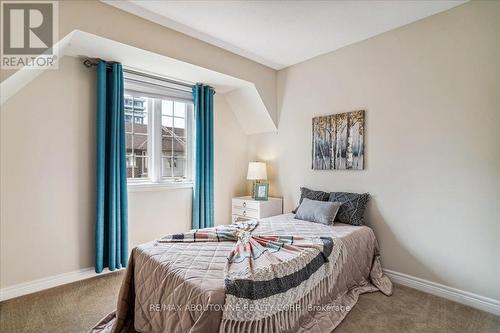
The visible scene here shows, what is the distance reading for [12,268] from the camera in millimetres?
2301

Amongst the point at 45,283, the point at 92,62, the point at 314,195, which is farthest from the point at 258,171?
the point at 45,283

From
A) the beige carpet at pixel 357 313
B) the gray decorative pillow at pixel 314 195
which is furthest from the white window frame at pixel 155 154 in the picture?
the gray decorative pillow at pixel 314 195

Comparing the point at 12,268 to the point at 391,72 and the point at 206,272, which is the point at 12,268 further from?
the point at 391,72

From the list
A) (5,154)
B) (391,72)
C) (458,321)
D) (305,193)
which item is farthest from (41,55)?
(458,321)

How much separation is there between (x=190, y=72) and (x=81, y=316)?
2.57m

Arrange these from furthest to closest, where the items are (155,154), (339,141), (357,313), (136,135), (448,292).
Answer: (155,154) → (136,135) → (339,141) → (448,292) → (357,313)

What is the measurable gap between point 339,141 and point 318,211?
88 centimetres

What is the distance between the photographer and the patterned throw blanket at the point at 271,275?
1383 mm

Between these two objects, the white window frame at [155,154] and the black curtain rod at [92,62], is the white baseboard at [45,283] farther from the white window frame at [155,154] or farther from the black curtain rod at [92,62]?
the black curtain rod at [92,62]

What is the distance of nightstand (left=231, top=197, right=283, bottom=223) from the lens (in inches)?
137

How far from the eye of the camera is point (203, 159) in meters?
3.46

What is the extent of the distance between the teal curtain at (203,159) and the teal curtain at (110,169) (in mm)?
918

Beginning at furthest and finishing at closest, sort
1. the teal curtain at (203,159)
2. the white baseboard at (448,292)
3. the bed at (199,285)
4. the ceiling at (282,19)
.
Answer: the teal curtain at (203,159) < the ceiling at (282,19) < the white baseboard at (448,292) < the bed at (199,285)

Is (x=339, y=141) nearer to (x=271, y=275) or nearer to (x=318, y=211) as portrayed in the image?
(x=318, y=211)
